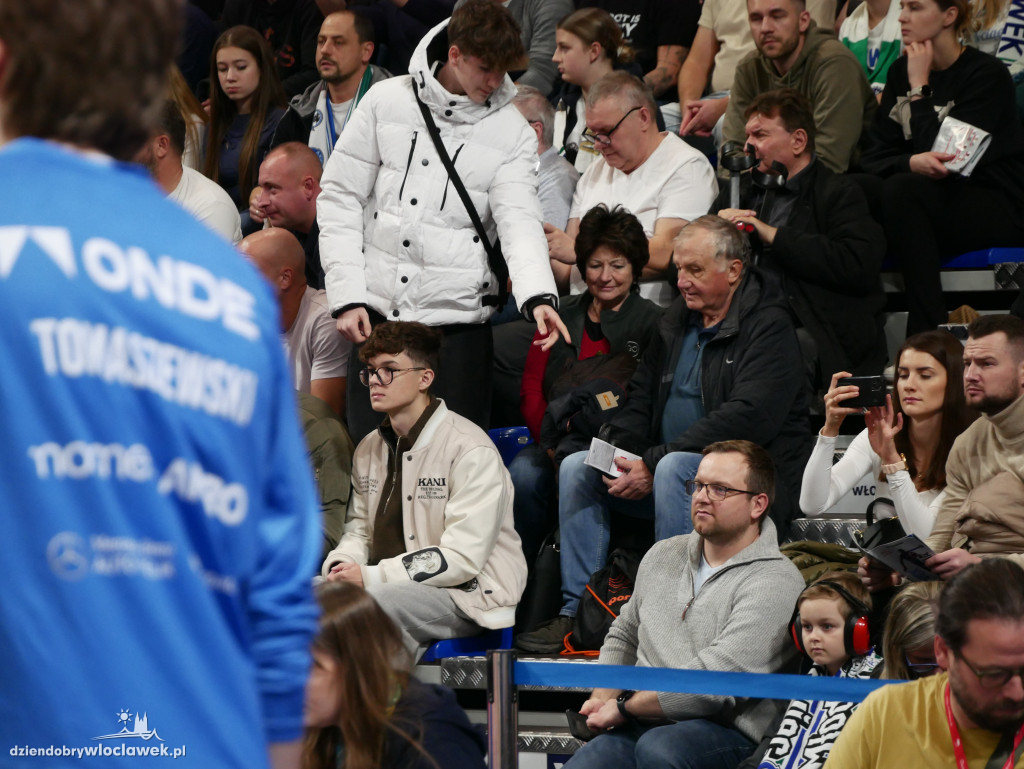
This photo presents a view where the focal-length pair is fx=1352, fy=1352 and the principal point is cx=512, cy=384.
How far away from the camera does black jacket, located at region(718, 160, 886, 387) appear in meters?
5.34

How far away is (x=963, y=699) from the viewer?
295cm

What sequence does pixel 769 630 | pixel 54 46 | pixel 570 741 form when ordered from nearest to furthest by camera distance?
pixel 54 46 < pixel 769 630 < pixel 570 741

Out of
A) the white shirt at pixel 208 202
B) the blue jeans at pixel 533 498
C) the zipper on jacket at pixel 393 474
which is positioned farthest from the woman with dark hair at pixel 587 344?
the white shirt at pixel 208 202

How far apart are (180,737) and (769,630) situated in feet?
10.4

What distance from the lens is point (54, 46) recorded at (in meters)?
1.07

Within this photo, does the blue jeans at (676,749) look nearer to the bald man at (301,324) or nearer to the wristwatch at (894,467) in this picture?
the wristwatch at (894,467)

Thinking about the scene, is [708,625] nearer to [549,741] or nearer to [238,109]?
[549,741]

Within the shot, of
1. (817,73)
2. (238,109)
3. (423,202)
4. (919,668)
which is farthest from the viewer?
(238,109)

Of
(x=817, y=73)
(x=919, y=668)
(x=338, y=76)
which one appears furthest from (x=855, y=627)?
(x=338, y=76)

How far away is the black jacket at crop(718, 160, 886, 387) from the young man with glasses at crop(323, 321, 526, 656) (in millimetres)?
1406

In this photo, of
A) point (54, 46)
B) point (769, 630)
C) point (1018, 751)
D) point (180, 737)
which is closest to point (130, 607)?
point (180, 737)

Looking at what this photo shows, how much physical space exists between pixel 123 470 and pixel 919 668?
9.67 ft

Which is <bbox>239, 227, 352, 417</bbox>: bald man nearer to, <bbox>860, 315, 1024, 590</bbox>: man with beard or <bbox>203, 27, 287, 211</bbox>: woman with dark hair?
<bbox>203, 27, 287, 211</bbox>: woman with dark hair

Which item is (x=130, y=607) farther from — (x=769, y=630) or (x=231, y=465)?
(x=769, y=630)
